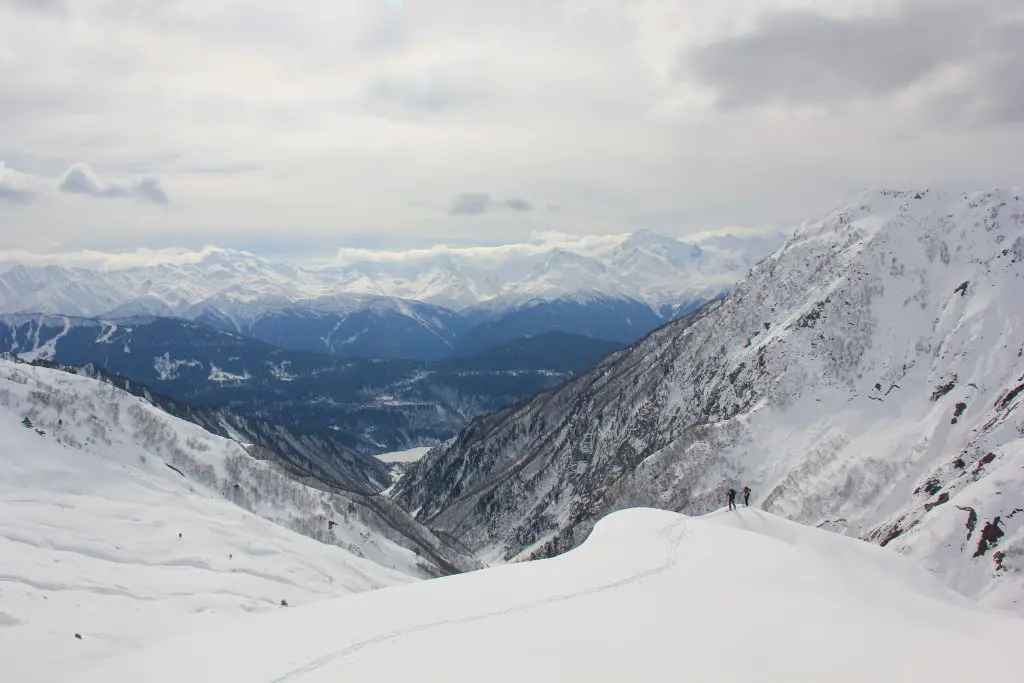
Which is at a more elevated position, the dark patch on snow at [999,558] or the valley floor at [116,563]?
the valley floor at [116,563]

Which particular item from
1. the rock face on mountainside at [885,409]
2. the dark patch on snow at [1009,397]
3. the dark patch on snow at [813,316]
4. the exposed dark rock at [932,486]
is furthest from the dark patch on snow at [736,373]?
the exposed dark rock at [932,486]

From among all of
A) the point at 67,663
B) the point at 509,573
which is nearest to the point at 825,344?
the point at 509,573

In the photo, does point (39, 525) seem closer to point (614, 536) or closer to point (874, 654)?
point (614, 536)

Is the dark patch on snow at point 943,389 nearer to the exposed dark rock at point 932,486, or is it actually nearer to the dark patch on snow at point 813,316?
the exposed dark rock at point 932,486

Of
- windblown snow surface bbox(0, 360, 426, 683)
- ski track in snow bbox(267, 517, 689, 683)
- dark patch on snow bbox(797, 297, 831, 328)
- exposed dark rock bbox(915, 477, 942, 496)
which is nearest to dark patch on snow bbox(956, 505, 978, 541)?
exposed dark rock bbox(915, 477, 942, 496)

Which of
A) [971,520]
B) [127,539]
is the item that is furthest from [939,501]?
[127,539]

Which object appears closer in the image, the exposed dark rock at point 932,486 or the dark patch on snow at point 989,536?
the dark patch on snow at point 989,536
